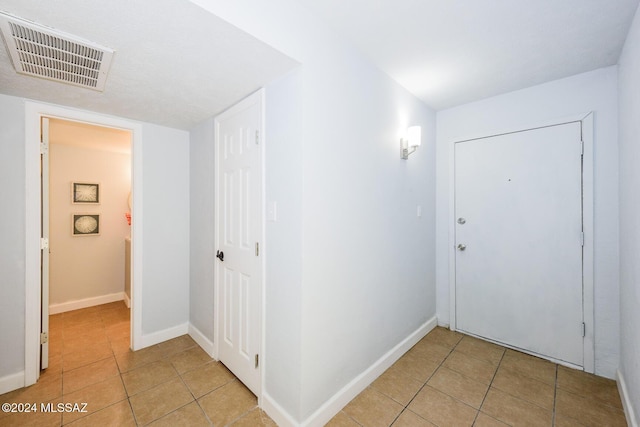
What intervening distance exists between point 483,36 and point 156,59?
2014mm

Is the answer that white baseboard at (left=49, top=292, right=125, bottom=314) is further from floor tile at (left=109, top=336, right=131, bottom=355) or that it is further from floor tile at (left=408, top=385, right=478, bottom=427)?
floor tile at (left=408, top=385, right=478, bottom=427)

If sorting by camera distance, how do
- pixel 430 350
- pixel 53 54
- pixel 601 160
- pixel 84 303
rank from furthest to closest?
pixel 84 303 → pixel 430 350 → pixel 601 160 → pixel 53 54

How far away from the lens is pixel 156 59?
1434 mm

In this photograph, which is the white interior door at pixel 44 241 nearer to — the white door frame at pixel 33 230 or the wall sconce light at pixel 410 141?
the white door frame at pixel 33 230

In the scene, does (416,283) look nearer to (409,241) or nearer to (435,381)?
(409,241)

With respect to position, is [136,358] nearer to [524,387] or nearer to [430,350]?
[430,350]

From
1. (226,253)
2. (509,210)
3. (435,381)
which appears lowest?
(435,381)

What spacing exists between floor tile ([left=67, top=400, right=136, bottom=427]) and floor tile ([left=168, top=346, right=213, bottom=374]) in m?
0.44

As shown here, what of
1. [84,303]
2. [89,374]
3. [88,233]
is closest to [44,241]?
[89,374]

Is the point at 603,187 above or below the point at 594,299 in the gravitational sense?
above

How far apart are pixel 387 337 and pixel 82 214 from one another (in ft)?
14.1

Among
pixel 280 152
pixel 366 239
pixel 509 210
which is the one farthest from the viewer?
pixel 509 210

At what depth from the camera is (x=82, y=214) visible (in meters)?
3.56

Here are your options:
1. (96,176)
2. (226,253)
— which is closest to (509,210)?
(226,253)
